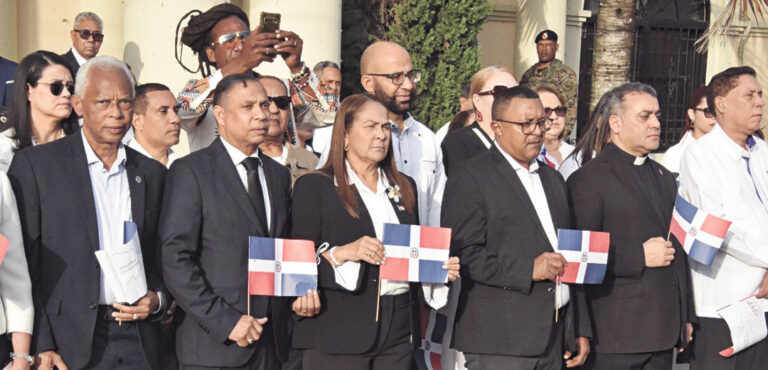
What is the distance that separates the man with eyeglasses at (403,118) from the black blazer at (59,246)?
216cm

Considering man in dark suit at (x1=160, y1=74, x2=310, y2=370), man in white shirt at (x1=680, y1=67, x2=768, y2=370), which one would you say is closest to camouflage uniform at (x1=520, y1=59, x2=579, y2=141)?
man in white shirt at (x1=680, y1=67, x2=768, y2=370)

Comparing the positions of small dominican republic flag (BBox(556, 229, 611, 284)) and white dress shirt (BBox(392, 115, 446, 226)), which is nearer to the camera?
small dominican republic flag (BBox(556, 229, 611, 284))

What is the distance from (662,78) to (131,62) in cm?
1010

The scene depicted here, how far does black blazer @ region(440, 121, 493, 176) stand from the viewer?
6230 millimetres

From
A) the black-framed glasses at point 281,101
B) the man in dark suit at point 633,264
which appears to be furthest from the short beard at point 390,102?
the man in dark suit at point 633,264

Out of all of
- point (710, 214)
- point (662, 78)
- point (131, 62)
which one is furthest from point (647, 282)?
point (662, 78)

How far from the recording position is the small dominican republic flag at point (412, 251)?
4.50 metres

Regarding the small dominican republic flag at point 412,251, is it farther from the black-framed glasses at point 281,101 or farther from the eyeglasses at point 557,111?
the eyeglasses at point 557,111

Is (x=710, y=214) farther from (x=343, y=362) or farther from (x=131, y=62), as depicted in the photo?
(x=131, y=62)

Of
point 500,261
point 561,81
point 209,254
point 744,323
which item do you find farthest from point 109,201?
point 561,81

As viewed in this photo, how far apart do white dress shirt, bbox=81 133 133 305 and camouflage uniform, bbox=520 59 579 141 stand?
24.9 ft

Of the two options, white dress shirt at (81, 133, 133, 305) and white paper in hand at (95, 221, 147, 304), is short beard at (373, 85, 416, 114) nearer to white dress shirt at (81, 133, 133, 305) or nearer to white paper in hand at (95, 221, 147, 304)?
white dress shirt at (81, 133, 133, 305)

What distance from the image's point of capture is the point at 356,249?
4.48 m

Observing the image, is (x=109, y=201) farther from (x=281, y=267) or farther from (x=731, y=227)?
(x=731, y=227)
